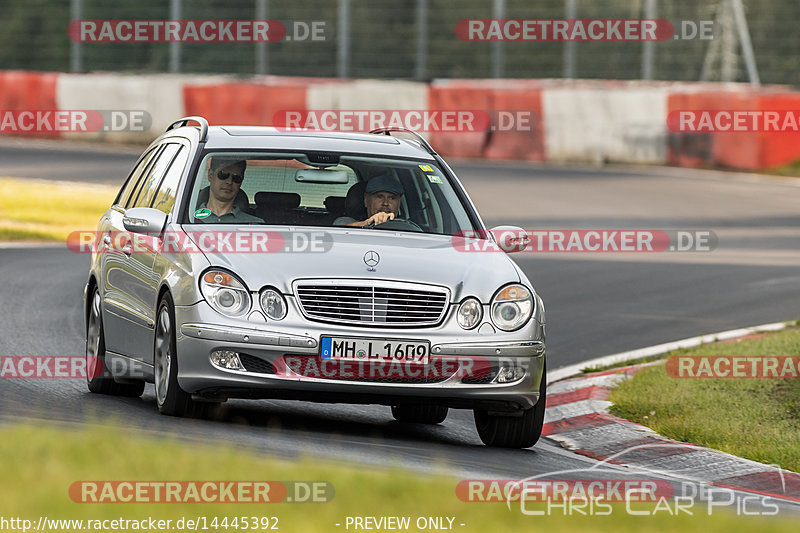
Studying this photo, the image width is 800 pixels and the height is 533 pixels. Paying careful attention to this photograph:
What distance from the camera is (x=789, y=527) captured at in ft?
20.1

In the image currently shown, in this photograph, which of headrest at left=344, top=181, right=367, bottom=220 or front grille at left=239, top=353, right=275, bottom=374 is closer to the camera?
front grille at left=239, top=353, right=275, bottom=374

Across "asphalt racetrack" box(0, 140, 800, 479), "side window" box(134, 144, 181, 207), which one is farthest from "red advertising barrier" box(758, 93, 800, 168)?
"side window" box(134, 144, 181, 207)

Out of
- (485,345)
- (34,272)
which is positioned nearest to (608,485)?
(485,345)

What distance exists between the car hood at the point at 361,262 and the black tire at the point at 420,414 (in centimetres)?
138

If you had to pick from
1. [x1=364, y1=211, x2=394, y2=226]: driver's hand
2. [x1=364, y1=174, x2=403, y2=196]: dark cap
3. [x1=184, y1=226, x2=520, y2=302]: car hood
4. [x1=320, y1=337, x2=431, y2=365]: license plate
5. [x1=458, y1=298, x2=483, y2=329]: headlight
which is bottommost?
[x1=320, y1=337, x2=431, y2=365]: license plate

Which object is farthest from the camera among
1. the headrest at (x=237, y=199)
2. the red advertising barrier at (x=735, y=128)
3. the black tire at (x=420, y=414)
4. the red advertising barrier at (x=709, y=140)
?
the red advertising barrier at (x=709, y=140)

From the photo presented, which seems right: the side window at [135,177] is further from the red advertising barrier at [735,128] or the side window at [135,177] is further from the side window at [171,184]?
the red advertising barrier at [735,128]

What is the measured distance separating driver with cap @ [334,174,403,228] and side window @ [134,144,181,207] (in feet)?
4.20

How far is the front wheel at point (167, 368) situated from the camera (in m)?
8.85

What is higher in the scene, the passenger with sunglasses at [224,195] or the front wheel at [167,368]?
the passenger with sunglasses at [224,195]

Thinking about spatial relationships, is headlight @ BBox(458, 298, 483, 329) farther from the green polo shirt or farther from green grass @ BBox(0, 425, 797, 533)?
green grass @ BBox(0, 425, 797, 533)

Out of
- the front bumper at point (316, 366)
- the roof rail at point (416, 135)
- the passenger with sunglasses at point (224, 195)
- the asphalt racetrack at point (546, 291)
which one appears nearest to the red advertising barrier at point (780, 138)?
the asphalt racetrack at point (546, 291)

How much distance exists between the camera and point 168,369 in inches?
352

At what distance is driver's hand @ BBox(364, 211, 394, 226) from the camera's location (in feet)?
31.9
